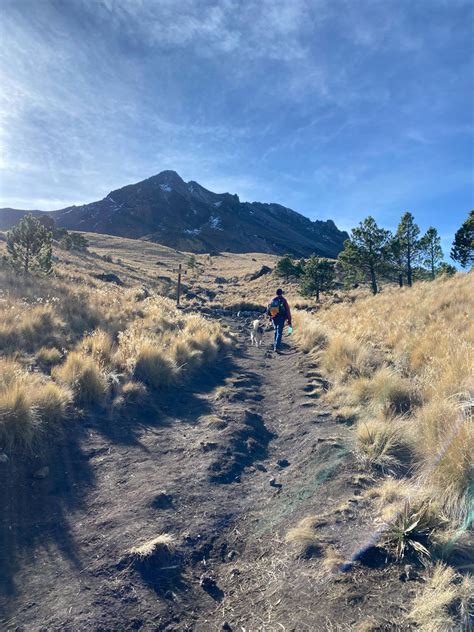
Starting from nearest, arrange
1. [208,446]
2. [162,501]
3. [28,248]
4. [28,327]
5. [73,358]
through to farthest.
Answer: [162,501], [208,446], [73,358], [28,327], [28,248]

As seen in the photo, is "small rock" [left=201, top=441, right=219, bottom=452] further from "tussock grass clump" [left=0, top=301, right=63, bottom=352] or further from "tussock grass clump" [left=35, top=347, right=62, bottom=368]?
"tussock grass clump" [left=0, top=301, right=63, bottom=352]

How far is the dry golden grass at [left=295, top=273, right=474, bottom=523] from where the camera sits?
11.8 feet

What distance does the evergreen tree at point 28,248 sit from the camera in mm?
18797

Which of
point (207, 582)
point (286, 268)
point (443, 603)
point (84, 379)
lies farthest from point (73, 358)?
point (286, 268)

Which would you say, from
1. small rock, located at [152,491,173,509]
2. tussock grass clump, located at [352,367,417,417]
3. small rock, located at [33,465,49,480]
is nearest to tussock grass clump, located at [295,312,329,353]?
tussock grass clump, located at [352,367,417,417]

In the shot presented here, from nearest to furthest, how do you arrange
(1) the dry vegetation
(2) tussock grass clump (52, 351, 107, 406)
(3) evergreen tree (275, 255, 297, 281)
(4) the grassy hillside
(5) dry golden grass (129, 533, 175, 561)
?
(4) the grassy hillside < (5) dry golden grass (129, 533, 175, 561) < (1) the dry vegetation < (2) tussock grass clump (52, 351, 107, 406) < (3) evergreen tree (275, 255, 297, 281)

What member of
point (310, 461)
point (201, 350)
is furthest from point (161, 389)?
point (310, 461)

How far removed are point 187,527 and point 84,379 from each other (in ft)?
12.2

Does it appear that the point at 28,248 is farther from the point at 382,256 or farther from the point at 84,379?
the point at 382,256

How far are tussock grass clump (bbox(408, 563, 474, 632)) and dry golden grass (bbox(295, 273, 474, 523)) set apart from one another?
2.28 feet

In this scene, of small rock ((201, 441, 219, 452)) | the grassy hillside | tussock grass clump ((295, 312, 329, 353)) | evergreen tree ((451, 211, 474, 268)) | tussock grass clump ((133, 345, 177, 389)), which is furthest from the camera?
evergreen tree ((451, 211, 474, 268))

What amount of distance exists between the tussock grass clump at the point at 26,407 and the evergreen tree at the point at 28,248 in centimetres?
1455

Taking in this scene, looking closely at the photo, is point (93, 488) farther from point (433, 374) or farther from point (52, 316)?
point (52, 316)

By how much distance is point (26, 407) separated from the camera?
16.3ft
